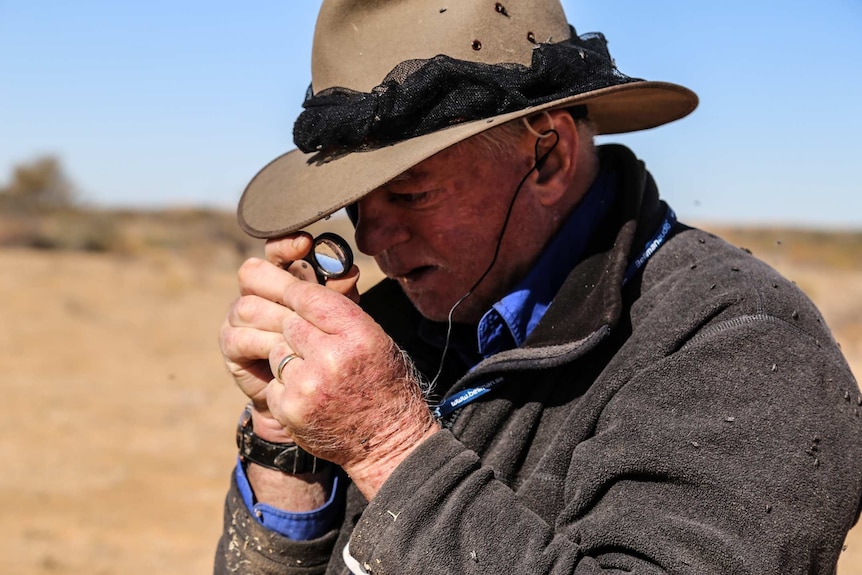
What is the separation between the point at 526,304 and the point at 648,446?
0.68 m

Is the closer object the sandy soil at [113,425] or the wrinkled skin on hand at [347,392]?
the wrinkled skin on hand at [347,392]

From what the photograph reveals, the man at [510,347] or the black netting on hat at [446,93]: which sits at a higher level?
the black netting on hat at [446,93]

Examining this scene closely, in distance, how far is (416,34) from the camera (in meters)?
2.32

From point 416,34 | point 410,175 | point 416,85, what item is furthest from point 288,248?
point 416,34

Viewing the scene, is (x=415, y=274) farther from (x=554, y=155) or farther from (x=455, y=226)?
(x=554, y=155)

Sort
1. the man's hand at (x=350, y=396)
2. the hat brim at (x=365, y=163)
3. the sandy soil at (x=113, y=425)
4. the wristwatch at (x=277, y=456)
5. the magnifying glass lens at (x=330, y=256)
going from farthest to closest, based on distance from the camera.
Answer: the sandy soil at (x=113, y=425) < the wristwatch at (x=277, y=456) < the magnifying glass lens at (x=330, y=256) < the hat brim at (x=365, y=163) < the man's hand at (x=350, y=396)

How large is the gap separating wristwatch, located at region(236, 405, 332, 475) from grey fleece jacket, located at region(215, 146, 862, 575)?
1.60ft

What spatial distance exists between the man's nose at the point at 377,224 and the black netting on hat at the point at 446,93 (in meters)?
0.16

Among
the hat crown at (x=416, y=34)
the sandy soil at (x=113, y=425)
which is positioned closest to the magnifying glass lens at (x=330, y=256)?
the hat crown at (x=416, y=34)

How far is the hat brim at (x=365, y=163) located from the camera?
216cm

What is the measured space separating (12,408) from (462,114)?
30.6 feet

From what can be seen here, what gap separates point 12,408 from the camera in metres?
10.0

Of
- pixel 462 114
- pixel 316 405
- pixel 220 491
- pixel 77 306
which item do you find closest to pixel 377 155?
pixel 462 114

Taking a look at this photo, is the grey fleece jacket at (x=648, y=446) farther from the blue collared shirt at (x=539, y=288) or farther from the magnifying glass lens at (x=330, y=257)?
the magnifying glass lens at (x=330, y=257)
